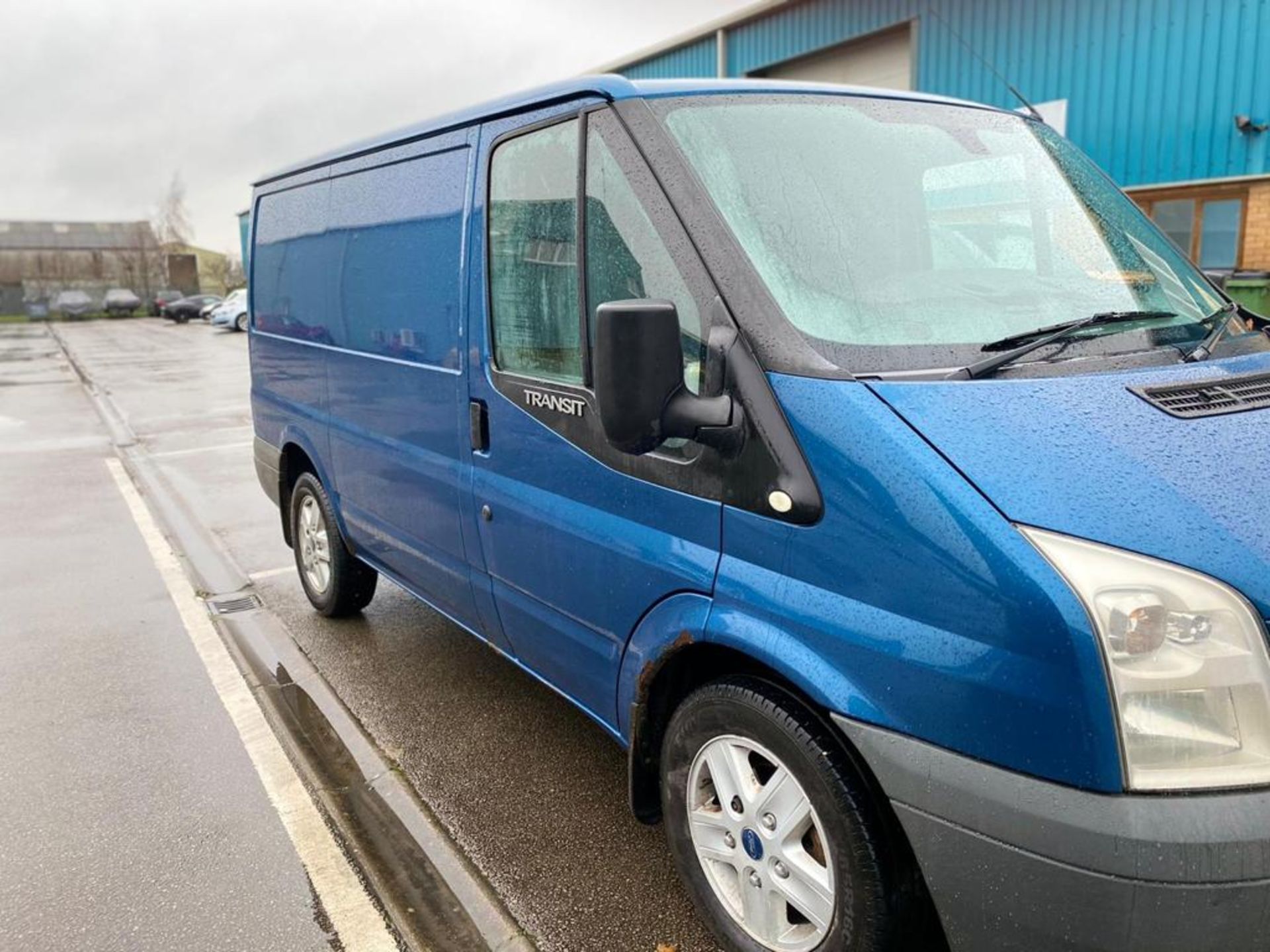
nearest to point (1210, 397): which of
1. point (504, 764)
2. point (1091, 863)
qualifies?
point (1091, 863)

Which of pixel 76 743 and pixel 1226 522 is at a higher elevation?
pixel 1226 522

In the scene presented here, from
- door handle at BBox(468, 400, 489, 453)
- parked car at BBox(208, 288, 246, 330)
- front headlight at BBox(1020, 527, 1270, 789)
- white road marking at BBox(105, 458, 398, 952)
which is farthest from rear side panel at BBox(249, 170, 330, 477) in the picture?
parked car at BBox(208, 288, 246, 330)

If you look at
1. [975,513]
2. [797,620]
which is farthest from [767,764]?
[975,513]

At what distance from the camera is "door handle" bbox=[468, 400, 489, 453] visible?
3252mm

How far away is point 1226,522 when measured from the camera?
179cm

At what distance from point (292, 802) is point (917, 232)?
2785 millimetres

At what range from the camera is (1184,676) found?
1.71m

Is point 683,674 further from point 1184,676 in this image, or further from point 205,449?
point 205,449

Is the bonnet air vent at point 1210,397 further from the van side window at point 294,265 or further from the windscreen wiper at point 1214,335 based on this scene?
the van side window at point 294,265

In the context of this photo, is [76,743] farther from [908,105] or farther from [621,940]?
[908,105]

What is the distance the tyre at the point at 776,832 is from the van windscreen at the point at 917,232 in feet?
2.74

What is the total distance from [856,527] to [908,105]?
1637mm

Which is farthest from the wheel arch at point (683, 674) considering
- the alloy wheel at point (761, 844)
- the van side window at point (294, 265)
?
the van side window at point (294, 265)

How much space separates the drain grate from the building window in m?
10.8
